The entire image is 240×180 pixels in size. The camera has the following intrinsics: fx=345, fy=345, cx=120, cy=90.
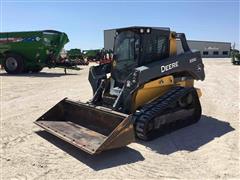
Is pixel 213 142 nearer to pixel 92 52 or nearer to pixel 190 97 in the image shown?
pixel 190 97

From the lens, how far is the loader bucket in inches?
218

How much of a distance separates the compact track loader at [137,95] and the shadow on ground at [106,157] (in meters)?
0.21

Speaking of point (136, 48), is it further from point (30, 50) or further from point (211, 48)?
point (211, 48)

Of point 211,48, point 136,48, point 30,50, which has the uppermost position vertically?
point 136,48

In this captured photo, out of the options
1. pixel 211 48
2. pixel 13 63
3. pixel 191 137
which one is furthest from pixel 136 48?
pixel 211 48

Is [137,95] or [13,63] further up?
[137,95]

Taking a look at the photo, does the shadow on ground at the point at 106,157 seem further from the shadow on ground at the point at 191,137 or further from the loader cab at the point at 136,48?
the loader cab at the point at 136,48

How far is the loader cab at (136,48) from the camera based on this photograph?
747 cm

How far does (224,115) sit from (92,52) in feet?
121

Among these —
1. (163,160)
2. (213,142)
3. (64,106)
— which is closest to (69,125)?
(64,106)

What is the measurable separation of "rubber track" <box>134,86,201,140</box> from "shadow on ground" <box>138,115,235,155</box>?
12 cm

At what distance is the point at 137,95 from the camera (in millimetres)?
6891

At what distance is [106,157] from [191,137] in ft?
6.44

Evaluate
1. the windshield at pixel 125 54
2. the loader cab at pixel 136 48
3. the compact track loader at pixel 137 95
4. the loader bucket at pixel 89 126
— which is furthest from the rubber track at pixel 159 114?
the windshield at pixel 125 54
